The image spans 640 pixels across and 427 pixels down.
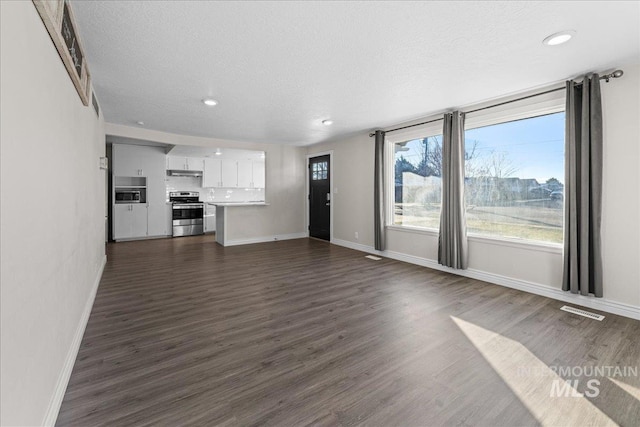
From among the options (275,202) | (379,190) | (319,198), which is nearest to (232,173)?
(275,202)

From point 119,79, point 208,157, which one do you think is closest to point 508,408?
point 119,79

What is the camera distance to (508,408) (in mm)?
1635

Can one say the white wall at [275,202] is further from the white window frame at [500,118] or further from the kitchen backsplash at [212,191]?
the white window frame at [500,118]

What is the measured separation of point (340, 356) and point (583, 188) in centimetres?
300

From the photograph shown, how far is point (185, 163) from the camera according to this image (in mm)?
8180

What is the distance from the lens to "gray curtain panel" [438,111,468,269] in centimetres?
410

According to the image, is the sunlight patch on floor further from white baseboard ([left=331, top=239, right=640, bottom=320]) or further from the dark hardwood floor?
white baseboard ([left=331, top=239, right=640, bottom=320])

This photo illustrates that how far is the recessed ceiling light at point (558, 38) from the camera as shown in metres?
2.22

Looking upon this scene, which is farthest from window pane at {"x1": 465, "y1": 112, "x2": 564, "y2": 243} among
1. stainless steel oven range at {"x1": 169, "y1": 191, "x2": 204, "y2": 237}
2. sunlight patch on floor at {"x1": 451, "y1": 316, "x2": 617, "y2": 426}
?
stainless steel oven range at {"x1": 169, "y1": 191, "x2": 204, "y2": 237}

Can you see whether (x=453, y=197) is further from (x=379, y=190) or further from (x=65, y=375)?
(x=65, y=375)

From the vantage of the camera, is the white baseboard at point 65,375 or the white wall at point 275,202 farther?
the white wall at point 275,202

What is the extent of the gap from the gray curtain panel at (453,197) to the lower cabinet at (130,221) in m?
6.88

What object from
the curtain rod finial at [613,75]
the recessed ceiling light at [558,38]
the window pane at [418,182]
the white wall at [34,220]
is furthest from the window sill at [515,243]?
the white wall at [34,220]

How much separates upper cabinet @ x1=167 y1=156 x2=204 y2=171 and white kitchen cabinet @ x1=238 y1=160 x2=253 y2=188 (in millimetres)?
1132
